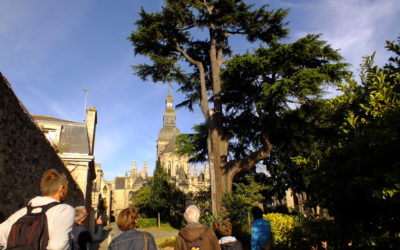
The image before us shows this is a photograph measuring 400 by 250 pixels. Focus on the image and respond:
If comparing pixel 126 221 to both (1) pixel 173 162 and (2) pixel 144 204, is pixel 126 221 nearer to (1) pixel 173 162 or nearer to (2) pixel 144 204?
(2) pixel 144 204

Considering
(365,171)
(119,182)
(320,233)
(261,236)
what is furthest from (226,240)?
(119,182)

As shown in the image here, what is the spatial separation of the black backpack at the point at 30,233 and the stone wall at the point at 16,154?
2644 mm

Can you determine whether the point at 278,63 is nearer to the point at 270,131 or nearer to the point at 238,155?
→ the point at 270,131

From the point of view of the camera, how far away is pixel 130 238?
279cm

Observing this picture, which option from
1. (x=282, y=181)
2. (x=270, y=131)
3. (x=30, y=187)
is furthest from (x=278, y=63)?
(x=282, y=181)

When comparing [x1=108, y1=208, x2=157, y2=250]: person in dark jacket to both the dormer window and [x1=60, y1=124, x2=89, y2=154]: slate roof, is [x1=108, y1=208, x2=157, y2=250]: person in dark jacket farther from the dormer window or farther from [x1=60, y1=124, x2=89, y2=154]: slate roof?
the dormer window

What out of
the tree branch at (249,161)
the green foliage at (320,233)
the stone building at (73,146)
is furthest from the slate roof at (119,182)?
the green foliage at (320,233)

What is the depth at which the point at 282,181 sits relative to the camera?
20.0m

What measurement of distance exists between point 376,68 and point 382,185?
2.11m

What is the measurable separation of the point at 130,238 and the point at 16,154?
319cm

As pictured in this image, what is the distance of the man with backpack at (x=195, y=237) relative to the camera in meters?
3.19

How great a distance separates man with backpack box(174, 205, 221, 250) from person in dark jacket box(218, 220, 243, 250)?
69cm

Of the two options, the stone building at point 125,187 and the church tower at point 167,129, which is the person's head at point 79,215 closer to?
the stone building at point 125,187

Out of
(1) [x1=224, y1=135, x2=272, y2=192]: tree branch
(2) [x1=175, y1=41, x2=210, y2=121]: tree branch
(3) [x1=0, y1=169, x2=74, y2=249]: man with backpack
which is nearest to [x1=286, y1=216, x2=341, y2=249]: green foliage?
(3) [x1=0, y1=169, x2=74, y2=249]: man with backpack
